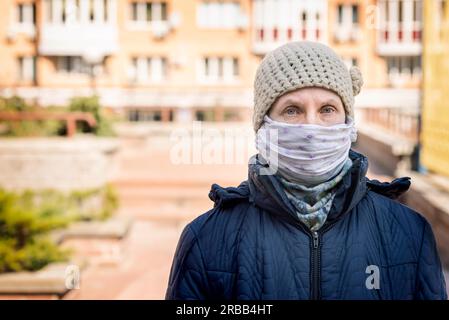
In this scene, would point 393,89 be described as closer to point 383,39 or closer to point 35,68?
point 383,39

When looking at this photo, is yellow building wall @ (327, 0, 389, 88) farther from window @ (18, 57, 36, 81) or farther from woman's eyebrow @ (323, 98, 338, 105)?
woman's eyebrow @ (323, 98, 338, 105)

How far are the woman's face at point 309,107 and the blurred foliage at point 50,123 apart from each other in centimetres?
939

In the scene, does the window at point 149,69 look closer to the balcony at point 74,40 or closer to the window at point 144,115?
the balcony at point 74,40

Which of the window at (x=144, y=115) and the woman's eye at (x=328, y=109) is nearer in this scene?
the woman's eye at (x=328, y=109)

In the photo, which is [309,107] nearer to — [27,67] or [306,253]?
[306,253]

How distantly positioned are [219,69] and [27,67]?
712 centimetres

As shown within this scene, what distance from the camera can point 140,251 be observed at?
750 cm

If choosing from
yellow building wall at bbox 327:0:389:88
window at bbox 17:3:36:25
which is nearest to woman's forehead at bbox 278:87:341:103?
yellow building wall at bbox 327:0:389:88

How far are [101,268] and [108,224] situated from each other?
50 centimetres

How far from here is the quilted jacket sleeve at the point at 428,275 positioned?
1.76 m

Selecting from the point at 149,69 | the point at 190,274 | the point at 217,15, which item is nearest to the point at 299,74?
the point at 190,274

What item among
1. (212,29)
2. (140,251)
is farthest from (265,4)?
(140,251)

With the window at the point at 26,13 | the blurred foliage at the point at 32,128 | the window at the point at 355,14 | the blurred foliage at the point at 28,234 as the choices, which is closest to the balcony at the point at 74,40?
the window at the point at 26,13

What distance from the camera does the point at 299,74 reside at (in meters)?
1.77
